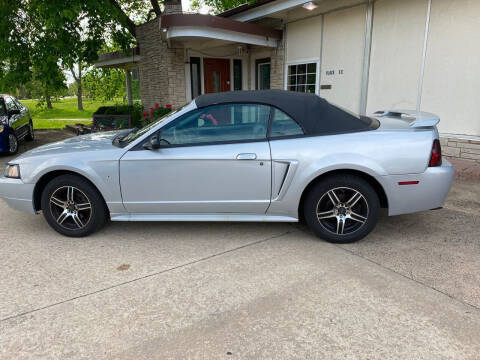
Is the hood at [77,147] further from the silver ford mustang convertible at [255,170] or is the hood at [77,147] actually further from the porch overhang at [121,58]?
the porch overhang at [121,58]

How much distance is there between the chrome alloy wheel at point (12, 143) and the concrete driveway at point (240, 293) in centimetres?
559

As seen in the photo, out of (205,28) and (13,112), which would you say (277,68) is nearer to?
(205,28)

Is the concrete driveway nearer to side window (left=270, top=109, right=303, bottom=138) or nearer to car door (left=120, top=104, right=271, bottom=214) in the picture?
car door (left=120, top=104, right=271, bottom=214)

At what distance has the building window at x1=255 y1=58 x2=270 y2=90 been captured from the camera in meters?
10.6

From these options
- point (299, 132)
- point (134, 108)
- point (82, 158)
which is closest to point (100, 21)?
point (134, 108)

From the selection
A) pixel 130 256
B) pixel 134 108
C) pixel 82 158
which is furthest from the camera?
pixel 134 108

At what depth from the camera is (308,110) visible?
3.74 metres

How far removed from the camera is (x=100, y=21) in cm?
982

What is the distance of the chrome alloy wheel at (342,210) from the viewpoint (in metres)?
3.66

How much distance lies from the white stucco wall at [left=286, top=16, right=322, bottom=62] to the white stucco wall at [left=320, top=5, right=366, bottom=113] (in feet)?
0.73

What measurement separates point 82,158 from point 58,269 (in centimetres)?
117

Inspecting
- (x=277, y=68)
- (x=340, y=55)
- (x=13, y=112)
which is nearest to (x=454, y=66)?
(x=340, y=55)

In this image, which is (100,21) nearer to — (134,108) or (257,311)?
(134,108)

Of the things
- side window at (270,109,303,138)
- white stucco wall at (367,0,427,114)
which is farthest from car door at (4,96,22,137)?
white stucco wall at (367,0,427,114)
